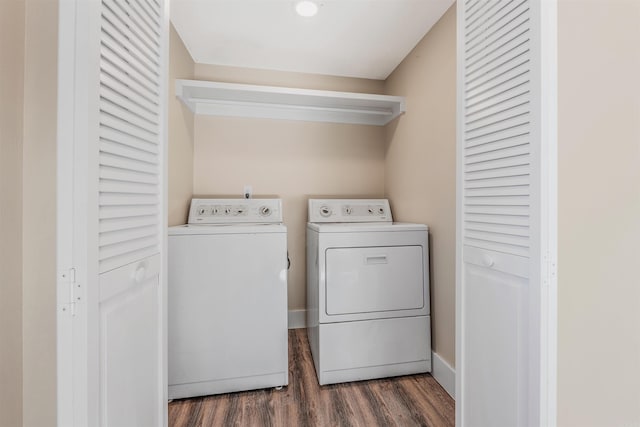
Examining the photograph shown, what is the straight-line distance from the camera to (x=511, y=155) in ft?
2.95

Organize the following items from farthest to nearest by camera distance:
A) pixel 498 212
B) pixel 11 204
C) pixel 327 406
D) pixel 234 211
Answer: pixel 234 211
pixel 327 406
pixel 498 212
pixel 11 204

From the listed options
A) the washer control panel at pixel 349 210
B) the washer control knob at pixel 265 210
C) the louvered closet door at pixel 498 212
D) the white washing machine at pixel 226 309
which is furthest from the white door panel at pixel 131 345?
the washer control panel at pixel 349 210

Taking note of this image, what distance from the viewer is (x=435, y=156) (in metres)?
1.89

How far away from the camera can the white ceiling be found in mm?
1721

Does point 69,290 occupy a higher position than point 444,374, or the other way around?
point 69,290

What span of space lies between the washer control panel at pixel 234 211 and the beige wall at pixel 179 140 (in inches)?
4.2

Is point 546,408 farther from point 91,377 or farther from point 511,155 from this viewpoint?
point 91,377

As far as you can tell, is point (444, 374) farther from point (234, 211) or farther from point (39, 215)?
point (39, 215)

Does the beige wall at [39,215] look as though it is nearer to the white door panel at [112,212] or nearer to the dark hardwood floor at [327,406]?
the white door panel at [112,212]

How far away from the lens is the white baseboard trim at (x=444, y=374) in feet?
5.60

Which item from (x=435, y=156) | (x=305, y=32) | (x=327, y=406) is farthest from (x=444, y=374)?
(x=305, y=32)

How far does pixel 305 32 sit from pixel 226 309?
6.16 feet

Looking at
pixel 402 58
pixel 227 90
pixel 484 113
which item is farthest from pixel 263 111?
pixel 484 113

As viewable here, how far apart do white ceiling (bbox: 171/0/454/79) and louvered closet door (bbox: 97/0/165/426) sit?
0.98m
